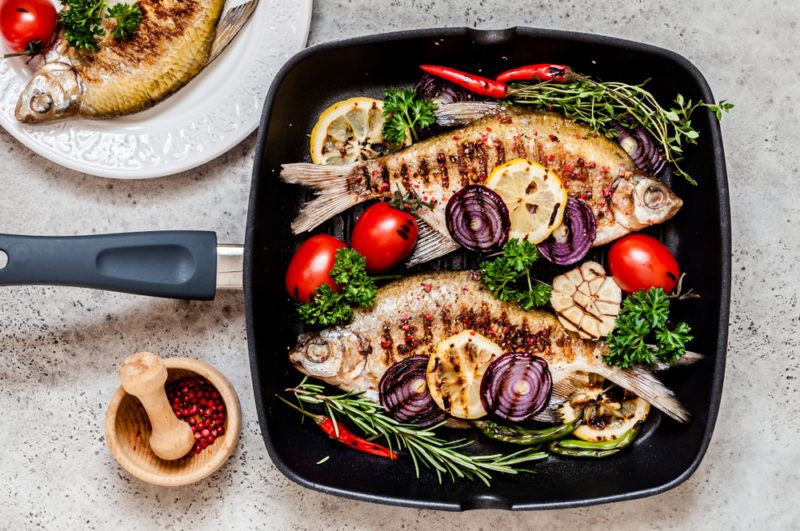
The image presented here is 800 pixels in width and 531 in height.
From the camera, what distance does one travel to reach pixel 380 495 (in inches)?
98.3

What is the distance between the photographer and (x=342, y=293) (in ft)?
8.30

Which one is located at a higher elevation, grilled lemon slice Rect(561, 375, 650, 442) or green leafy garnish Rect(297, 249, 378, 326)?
green leafy garnish Rect(297, 249, 378, 326)

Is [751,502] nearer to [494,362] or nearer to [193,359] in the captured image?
[494,362]

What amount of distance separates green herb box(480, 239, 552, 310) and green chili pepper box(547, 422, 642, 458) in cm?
52

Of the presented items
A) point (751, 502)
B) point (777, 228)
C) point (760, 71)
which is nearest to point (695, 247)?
point (777, 228)

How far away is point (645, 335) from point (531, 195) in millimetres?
621

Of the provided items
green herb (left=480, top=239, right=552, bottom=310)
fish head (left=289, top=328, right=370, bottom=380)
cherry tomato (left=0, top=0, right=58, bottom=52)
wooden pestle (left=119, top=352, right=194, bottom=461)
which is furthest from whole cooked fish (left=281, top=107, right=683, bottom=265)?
cherry tomato (left=0, top=0, right=58, bottom=52)

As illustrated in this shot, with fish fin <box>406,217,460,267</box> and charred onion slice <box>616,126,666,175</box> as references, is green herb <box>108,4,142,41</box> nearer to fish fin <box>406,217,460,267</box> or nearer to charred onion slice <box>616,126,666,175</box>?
fish fin <box>406,217,460,267</box>

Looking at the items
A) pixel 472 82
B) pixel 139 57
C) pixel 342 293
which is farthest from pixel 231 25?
pixel 342 293

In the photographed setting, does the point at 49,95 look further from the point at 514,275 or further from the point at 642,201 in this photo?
the point at 642,201

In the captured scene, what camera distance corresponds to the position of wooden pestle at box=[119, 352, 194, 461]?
236cm

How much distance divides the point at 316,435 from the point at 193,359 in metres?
0.55

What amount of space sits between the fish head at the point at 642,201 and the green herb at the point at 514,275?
33cm

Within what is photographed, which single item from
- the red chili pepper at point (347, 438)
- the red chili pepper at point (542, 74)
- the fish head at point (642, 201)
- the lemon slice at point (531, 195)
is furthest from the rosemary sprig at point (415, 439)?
the red chili pepper at point (542, 74)
